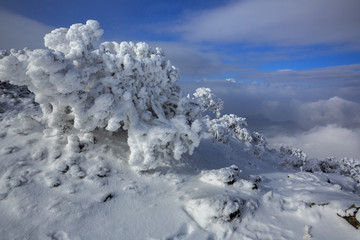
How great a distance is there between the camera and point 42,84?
6211 mm

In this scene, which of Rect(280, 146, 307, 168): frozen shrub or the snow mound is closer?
the snow mound

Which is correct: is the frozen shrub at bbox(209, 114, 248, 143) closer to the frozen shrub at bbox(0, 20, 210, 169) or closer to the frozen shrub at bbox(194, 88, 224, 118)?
the frozen shrub at bbox(194, 88, 224, 118)

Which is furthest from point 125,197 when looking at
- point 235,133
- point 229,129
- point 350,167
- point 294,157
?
point 350,167

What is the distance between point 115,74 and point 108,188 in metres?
4.33

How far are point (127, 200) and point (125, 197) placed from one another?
15 cm

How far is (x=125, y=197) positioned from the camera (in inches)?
251

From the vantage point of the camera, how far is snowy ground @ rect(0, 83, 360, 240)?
5160mm

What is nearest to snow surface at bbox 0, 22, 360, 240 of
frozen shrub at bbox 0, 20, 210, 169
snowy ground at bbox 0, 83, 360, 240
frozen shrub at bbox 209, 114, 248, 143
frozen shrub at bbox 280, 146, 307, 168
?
snowy ground at bbox 0, 83, 360, 240

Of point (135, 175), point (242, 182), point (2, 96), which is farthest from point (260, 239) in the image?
point (2, 96)

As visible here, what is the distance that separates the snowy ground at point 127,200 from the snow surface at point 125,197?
0.09 ft

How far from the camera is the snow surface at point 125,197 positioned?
518 cm

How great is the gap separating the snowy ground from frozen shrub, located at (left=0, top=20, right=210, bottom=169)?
Result: 82 cm

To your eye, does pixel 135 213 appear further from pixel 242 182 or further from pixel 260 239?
pixel 242 182

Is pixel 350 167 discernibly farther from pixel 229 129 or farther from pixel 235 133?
pixel 229 129
